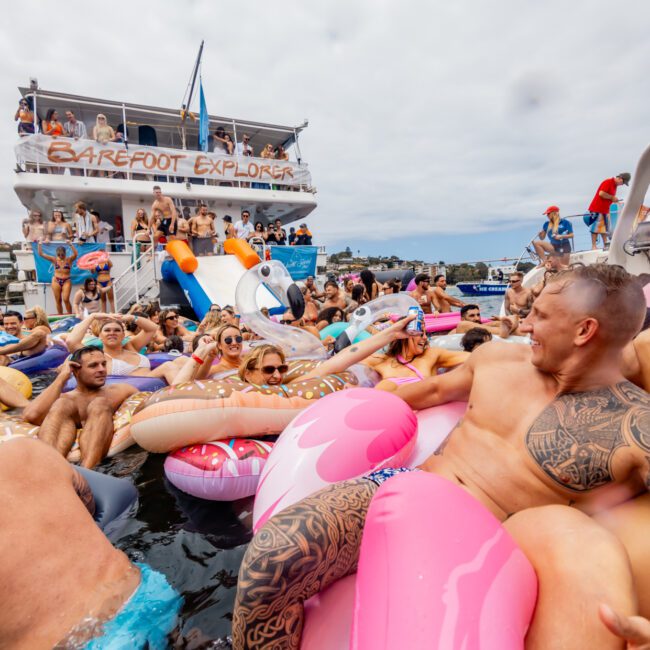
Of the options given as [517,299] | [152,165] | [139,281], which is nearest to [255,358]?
[517,299]

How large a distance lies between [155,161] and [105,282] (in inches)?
221

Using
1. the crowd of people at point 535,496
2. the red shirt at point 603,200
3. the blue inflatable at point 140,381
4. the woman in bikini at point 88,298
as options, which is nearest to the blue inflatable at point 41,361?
the blue inflatable at point 140,381

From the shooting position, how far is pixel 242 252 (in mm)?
12648

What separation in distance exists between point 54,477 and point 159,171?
1557 cm

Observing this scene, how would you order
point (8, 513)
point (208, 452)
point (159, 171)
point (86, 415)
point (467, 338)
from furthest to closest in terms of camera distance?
point (159, 171), point (467, 338), point (86, 415), point (208, 452), point (8, 513)

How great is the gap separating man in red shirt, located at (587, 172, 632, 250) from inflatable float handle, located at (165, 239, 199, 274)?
367 inches

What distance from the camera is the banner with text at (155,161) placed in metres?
13.6

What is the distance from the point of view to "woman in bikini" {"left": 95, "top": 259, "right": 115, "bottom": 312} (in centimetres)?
1179

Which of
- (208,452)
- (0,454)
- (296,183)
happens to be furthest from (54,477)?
(296,183)

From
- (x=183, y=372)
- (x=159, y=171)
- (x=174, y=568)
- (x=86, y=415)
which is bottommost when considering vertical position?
(x=174, y=568)

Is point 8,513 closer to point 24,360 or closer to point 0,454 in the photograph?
point 0,454

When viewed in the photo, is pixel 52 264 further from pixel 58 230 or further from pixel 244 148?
pixel 244 148

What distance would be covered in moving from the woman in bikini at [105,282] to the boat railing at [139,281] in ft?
0.64

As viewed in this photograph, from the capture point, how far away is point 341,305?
342 inches
